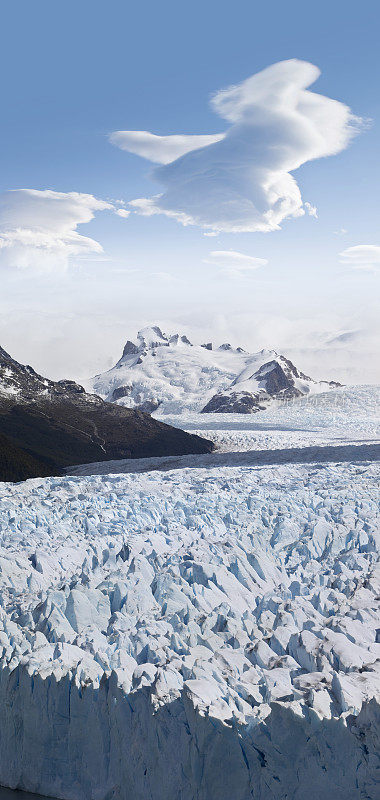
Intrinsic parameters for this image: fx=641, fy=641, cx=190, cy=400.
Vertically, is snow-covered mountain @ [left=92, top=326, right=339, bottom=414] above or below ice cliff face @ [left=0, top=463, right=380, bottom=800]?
above

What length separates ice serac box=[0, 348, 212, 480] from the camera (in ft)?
184

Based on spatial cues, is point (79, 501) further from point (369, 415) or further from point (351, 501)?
point (369, 415)

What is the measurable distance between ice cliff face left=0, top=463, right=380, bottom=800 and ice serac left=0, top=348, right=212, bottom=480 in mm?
34119

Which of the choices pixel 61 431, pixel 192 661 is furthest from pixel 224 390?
pixel 192 661

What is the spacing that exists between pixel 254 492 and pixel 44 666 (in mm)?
14736

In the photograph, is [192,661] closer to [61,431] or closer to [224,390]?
[61,431]

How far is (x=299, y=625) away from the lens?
13.4m

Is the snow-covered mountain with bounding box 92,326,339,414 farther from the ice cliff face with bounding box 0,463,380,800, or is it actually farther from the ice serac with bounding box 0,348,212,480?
the ice cliff face with bounding box 0,463,380,800

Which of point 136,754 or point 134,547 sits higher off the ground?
point 134,547

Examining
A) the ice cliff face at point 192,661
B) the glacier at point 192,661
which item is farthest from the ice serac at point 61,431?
the ice cliff face at point 192,661

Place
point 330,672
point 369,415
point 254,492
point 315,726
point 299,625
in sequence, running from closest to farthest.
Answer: point 315,726 → point 330,672 → point 299,625 → point 254,492 → point 369,415

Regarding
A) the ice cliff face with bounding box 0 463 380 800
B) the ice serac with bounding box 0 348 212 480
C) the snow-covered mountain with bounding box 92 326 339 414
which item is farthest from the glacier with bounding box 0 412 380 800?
the snow-covered mountain with bounding box 92 326 339 414

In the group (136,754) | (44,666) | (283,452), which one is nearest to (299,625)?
(136,754)

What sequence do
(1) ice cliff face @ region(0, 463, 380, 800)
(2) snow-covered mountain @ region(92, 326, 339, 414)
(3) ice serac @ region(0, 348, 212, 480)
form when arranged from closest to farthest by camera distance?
(1) ice cliff face @ region(0, 463, 380, 800) < (3) ice serac @ region(0, 348, 212, 480) < (2) snow-covered mountain @ region(92, 326, 339, 414)
